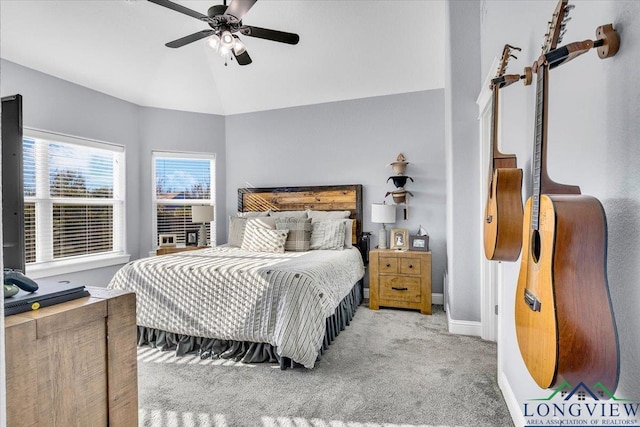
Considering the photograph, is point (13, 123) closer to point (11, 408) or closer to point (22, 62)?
point (11, 408)

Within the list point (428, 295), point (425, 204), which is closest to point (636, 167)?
point (428, 295)

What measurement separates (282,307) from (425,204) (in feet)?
8.18

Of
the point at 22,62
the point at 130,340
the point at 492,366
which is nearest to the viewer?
the point at 130,340

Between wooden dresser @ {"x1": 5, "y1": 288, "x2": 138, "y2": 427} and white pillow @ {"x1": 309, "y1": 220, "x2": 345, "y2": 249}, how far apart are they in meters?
2.95

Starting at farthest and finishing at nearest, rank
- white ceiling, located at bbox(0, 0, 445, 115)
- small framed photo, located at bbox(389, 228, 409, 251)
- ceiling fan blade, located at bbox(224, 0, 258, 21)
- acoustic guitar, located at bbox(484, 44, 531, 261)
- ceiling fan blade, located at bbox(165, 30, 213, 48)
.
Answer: small framed photo, located at bbox(389, 228, 409, 251), white ceiling, located at bbox(0, 0, 445, 115), ceiling fan blade, located at bbox(165, 30, 213, 48), ceiling fan blade, located at bbox(224, 0, 258, 21), acoustic guitar, located at bbox(484, 44, 531, 261)

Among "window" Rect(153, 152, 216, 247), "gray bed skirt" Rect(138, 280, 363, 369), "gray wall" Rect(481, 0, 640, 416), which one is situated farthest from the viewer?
"window" Rect(153, 152, 216, 247)

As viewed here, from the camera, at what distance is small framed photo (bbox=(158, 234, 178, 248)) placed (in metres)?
4.54

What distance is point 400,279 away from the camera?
3666 mm

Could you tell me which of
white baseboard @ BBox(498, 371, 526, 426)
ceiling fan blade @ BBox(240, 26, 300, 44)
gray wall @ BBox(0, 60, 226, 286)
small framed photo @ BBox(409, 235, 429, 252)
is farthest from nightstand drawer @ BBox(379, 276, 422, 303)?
gray wall @ BBox(0, 60, 226, 286)

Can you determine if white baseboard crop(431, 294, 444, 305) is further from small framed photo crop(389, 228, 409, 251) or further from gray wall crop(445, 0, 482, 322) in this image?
gray wall crop(445, 0, 482, 322)

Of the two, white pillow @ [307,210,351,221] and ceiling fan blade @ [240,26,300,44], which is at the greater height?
ceiling fan blade @ [240,26,300,44]

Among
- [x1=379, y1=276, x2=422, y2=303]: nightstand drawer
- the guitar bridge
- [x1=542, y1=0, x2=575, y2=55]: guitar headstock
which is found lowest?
[x1=379, y1=276, x2=422, y2=303]: nightstand drawer

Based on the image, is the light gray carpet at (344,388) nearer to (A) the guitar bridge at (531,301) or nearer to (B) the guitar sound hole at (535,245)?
(A) the guitar bridge at (531,301)

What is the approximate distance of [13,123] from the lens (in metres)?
0.92
